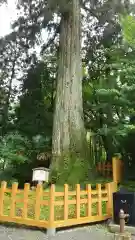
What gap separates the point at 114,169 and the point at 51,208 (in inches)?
127

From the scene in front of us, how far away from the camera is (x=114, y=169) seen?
726 cm

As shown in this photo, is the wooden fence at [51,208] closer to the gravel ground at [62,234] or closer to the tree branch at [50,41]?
the gravel ground at [62,234]

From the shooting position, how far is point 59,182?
21.8 ft

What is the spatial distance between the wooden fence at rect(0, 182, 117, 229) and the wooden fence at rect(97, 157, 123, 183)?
6.16ft

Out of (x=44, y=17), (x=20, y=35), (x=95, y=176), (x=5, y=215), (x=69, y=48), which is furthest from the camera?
(x=20, y=35)

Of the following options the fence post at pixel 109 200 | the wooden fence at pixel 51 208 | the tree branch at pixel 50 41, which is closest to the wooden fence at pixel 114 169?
the fence post at pixel 109 200

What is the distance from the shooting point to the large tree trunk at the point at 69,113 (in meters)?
6.90

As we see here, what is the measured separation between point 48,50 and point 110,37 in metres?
2.69

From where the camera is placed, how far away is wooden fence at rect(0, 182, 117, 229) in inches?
179

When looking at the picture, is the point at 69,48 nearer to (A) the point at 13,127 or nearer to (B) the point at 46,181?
(A) the point at 13,127

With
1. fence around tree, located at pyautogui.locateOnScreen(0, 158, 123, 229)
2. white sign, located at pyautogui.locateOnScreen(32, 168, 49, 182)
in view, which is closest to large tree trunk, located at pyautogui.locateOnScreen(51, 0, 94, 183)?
white sign, located at pyautogui.locateOnScreen(32, 168, 49, 182)

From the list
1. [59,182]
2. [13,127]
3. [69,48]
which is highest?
[69,48]

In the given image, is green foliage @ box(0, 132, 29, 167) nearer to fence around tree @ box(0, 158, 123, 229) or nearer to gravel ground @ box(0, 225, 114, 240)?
fence around tree @ box(0, 158, 123, 229)

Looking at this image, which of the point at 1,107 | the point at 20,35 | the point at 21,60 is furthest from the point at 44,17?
the point at 1,107
